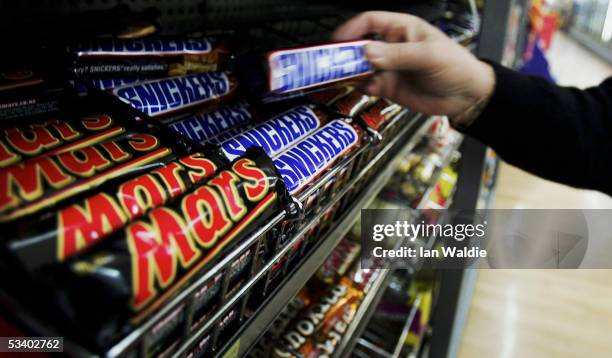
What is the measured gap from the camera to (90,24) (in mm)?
582

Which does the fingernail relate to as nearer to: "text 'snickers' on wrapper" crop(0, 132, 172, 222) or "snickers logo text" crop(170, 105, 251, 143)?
"snickers logo text" crop(170, 105, 251, 143)

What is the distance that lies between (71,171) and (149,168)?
2.7 inches

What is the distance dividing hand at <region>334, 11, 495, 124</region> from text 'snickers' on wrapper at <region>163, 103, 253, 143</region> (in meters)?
0.25

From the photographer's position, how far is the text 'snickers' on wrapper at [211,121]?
596mm

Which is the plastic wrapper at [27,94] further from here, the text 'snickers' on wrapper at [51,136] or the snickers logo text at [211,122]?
the snickers logo text at [211,122]

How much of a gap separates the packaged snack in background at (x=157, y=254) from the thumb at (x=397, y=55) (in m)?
0.37

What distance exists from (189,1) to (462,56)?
0.59m

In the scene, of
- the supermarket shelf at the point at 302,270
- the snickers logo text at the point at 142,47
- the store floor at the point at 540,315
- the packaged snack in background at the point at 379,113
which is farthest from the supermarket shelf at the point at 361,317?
the store floor at the point at 540,315

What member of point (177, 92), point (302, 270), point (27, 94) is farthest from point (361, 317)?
point (27, 94)

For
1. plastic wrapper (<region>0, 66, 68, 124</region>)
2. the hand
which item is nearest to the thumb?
the hand

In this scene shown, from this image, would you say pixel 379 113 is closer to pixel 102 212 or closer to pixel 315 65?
pixel 315 65

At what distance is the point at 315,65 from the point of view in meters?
0.60

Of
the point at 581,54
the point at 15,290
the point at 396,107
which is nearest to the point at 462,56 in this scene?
the point at 396,107

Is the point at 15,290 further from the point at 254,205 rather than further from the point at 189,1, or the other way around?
the point at 189,1
